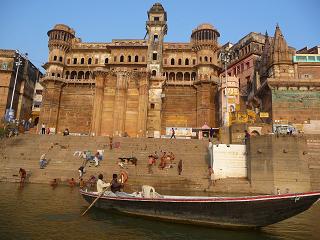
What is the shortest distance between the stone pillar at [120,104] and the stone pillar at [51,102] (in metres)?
10.5

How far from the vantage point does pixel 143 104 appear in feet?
121

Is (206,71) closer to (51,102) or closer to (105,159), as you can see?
(51,102)

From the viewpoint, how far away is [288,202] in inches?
313

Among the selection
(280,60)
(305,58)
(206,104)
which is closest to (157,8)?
(206,104)

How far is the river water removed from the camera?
765 cm

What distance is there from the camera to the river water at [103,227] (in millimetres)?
7652

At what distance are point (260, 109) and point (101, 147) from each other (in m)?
18.7

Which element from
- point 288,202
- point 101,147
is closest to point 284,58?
point 101,147

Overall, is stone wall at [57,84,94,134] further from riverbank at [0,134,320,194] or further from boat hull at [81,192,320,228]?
boat hull at [81,192,320,228]

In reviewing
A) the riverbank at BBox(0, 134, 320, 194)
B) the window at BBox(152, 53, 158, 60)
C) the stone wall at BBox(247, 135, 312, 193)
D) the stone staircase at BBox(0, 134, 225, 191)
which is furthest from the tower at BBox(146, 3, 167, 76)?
the stone wall at BBox(247, 135, 312, 193)

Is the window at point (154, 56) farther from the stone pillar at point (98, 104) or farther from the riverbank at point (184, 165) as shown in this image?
the riverbank at point (184, 165)

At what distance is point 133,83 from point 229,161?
72.7 feet

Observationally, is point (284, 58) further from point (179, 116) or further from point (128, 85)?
point (128, 85)

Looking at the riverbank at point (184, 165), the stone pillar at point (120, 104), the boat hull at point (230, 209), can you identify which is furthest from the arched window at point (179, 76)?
the boat hull at point (230, 209)
